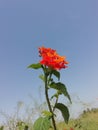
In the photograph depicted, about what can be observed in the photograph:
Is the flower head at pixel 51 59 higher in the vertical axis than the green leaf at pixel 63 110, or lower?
higher

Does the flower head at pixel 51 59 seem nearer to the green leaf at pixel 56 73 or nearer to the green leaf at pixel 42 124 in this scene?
the green leaf at pixel 56 73

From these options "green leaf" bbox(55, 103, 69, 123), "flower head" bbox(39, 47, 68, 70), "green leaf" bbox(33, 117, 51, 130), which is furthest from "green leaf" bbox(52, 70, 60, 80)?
"green leaf" bbox(33, 117, 51, 130)

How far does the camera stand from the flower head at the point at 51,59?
2.32m

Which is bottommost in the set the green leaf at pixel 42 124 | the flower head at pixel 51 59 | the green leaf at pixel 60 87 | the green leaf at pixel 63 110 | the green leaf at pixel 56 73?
the green leaf at pixel 42 124

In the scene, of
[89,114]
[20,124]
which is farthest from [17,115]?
[89,114]

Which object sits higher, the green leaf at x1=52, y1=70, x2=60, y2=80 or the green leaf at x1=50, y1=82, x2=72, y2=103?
the green leaf at x1=52, y1=70, x2=60, y2=80

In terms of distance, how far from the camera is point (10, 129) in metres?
5.55

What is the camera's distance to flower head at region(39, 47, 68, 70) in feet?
7.63

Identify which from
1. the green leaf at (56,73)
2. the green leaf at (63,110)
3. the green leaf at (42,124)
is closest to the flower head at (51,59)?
the green leaf at (56,73)

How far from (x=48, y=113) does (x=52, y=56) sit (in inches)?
16.0

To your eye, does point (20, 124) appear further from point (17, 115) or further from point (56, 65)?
point (17, 115)

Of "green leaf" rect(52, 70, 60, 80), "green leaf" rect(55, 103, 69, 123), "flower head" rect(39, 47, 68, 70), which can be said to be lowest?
"green leaf" rect(55, 103, 69, 123)

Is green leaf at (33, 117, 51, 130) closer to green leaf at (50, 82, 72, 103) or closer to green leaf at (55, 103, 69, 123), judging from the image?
green leaf at (55, 103, 69, 123)

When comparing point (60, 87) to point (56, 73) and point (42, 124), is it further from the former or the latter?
point (42, 124)
